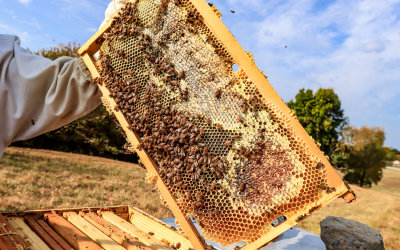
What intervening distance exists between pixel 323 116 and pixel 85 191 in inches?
816

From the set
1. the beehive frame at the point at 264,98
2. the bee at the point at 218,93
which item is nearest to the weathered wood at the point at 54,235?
the beehive frame at the point at 264,98

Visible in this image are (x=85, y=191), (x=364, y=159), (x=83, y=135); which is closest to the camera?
(x=85, y=191)

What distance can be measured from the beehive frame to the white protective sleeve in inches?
18.8

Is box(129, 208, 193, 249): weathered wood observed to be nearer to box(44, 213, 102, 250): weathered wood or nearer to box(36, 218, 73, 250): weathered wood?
box(44, 213, 102, 250): weathered wood

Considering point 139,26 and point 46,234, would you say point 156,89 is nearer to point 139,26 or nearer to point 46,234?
point 139,26

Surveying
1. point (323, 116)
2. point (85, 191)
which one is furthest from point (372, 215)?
point (323, 116)

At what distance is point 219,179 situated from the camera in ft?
7.07

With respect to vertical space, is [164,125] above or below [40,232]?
above

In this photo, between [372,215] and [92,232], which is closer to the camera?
[92,232]

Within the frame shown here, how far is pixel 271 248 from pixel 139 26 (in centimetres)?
366

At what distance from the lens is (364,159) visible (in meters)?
22.6

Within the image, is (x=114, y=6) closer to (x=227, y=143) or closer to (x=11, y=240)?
(x=227, y=143)

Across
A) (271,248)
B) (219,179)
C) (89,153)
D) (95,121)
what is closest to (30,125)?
(219,179)

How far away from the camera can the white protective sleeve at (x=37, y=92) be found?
2.75 meters
